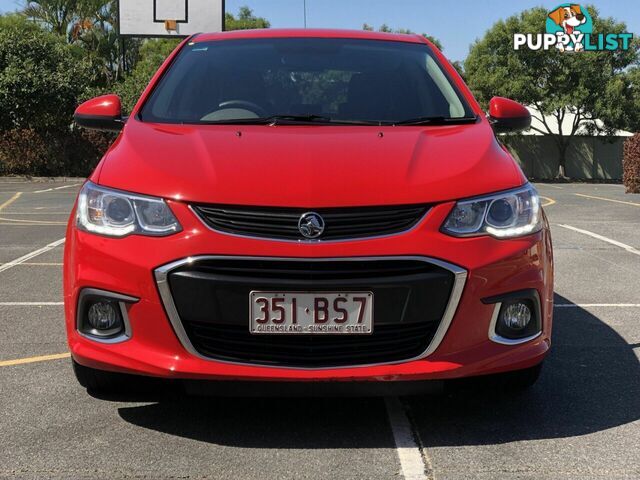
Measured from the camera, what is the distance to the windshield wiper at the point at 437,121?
3.64 m

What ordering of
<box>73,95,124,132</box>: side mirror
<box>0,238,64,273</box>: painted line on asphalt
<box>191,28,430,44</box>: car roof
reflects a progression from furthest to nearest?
1. <box>0,238,64,273</box>: painted line on asphalt
2. <box>191,28,430,44</box>: car roof
3. <box>73,95,124,132</box>: side mirror

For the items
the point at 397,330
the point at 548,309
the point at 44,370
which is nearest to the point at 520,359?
the point at 548,309

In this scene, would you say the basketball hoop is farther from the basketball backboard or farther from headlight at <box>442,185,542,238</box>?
headlight at <box>442,185,542,238</box>

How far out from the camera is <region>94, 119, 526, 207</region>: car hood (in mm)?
2842

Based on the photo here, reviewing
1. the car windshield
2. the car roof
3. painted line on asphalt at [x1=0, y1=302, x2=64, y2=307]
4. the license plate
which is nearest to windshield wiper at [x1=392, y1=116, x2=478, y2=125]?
the car windshield

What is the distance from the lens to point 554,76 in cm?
3703

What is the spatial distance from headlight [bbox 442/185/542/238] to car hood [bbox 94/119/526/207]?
0.05 meters

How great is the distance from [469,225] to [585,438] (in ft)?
3.14

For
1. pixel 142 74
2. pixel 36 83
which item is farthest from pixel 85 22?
pixel 36 83

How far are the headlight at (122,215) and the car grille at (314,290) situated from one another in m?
0.20

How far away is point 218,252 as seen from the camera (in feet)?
8.96

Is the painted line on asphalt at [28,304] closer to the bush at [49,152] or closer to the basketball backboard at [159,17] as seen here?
the basketball backboard at [159,17]

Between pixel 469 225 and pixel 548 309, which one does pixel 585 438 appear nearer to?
pixel 548 309

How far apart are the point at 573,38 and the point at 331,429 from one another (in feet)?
124
